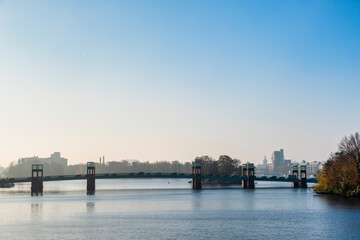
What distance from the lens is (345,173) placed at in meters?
126

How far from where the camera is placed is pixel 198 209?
100 meters

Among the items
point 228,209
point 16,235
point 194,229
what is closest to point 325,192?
point 228,209

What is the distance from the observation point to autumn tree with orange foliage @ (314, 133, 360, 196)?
406 feet

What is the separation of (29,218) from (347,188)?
82067 mm

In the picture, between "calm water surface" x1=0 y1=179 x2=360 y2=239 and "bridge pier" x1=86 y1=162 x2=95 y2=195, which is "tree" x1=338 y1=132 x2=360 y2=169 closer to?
"calm water surface" x1=0 y1=179 x2=360 y2=239

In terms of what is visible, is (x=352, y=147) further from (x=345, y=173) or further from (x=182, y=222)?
(x=182, y=222)

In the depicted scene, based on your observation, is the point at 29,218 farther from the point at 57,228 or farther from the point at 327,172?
the point at 327,172

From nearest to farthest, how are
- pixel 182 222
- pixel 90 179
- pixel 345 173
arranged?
pixel 182 222 → pixel 345 173 → pixel 90 179

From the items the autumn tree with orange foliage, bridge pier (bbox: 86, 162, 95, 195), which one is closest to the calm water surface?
the autumn tree with orange foliage

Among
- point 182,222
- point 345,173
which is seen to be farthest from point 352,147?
point 182,222

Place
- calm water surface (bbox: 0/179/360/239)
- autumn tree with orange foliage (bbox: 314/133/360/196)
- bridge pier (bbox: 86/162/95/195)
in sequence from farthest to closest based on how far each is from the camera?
bridge pier (bbox: 86/162/95/195)
autumn tree with orange foliage (bbox: 314/133/360/196)
calm water surface (bbox: 0/179/360/239)

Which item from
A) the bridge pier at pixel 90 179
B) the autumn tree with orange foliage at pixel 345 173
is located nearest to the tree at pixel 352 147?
the autumn tree with orange foliage at pixel 345 173

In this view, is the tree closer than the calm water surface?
No

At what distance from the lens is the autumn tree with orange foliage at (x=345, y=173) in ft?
406
